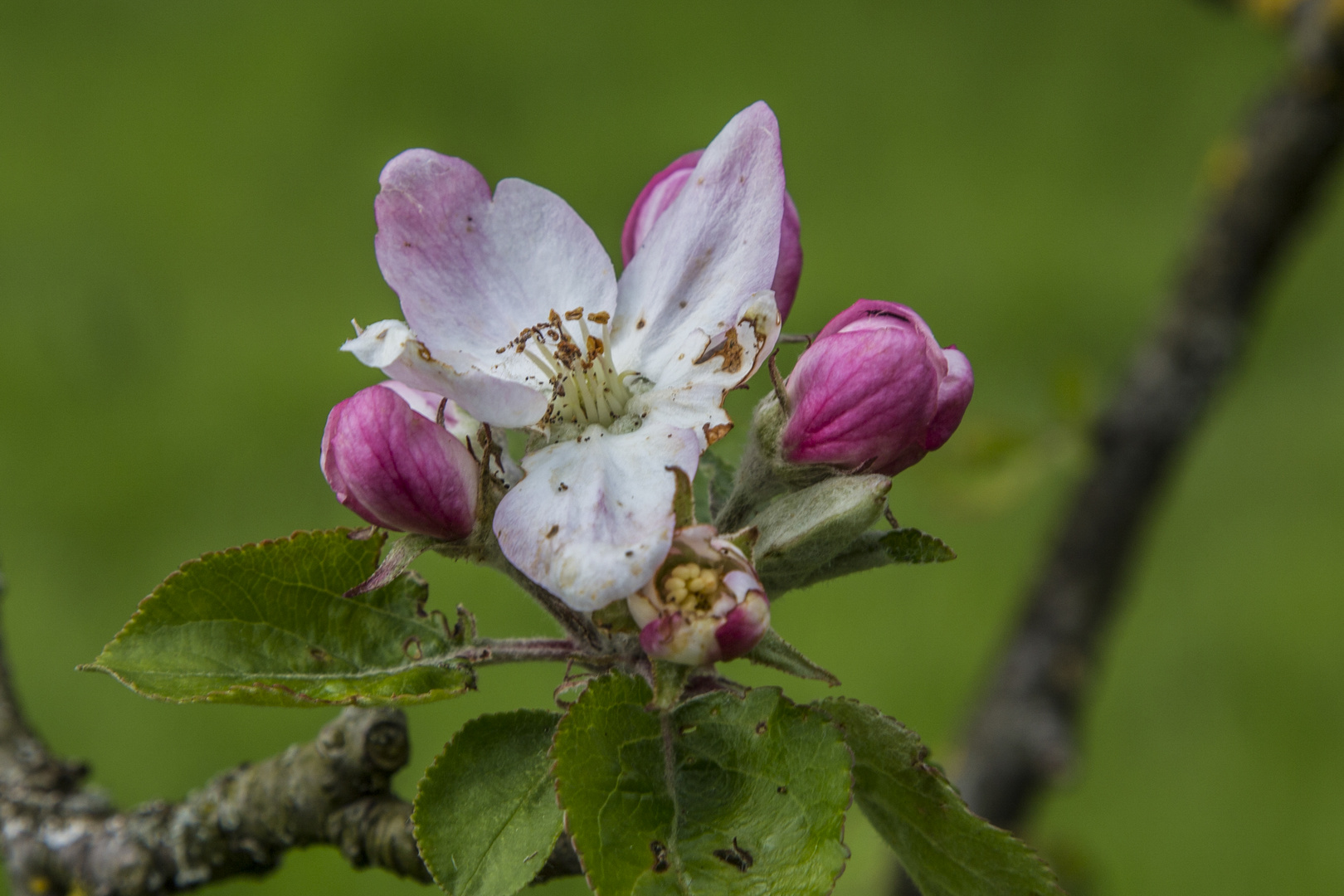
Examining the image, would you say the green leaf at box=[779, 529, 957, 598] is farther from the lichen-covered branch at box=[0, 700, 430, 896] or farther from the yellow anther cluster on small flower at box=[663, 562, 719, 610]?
the lichen-covered branch at box=[0, 700, 430, 896]

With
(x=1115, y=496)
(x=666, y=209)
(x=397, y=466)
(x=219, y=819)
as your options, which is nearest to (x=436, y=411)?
(x=397, y=466)

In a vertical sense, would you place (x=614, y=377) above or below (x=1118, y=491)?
above

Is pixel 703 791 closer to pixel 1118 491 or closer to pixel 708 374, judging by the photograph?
pixel 708 374

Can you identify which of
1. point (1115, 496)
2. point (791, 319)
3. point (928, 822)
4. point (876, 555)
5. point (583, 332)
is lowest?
point (791, 319)

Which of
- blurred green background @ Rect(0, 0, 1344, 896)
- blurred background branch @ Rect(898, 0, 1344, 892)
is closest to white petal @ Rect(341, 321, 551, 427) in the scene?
blurred background branch @ Rect(898, 0, 1344, 892)

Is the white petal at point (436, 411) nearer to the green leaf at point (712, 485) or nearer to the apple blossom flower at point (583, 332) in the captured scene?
the apple blossom flower at point (583, 332)

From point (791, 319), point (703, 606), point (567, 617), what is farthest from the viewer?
point (791, 319)

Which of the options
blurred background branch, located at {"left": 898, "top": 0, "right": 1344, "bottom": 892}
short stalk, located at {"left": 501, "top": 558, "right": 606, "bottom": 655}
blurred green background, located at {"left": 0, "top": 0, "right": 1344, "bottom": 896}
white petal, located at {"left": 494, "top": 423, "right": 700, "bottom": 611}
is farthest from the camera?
blurred green background, located at {"left": 0, "top": 0, "right": 1344, "bottom": 896}
